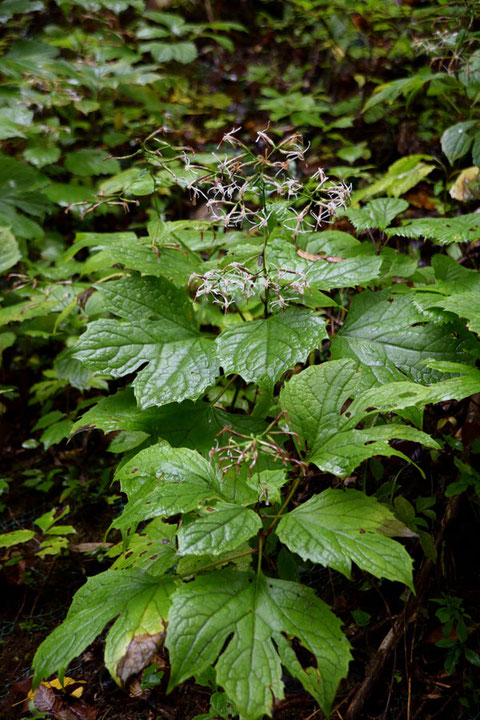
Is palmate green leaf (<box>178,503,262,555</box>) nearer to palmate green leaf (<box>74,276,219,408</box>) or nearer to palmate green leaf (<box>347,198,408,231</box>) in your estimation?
palmate green leaf (<box>74,276,219,408</box>)

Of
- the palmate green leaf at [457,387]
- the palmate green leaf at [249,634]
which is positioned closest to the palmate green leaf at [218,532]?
the palmate green leaf at [249,634]

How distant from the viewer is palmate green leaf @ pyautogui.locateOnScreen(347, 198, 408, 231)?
1.97 metres

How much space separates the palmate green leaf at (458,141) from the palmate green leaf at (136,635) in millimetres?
2381

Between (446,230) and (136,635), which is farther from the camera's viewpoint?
(446,230)

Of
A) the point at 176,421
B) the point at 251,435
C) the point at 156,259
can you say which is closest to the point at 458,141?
the point at 156,259

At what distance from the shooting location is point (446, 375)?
1561mm

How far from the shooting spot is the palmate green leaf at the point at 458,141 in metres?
2.47

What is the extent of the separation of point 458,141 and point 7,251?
2.41 meters

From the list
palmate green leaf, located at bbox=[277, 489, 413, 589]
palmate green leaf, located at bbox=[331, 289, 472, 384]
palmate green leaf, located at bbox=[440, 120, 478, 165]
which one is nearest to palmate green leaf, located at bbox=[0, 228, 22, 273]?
palmate green leaf, located at bbox=[331, 289, 472, 384]

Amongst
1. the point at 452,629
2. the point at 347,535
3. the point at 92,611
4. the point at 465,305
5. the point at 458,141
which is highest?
the point at 458,141

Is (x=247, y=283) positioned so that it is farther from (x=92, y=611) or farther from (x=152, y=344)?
(x=92, y=611)

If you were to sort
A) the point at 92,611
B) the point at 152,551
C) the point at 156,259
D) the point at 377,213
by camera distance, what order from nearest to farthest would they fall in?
1. the point at 92,611
2. the point at 152,551
3. the point at 156,259
4. the point at 377,213

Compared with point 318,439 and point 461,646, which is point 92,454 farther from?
point 461,646

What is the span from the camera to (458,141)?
249 centimetres
